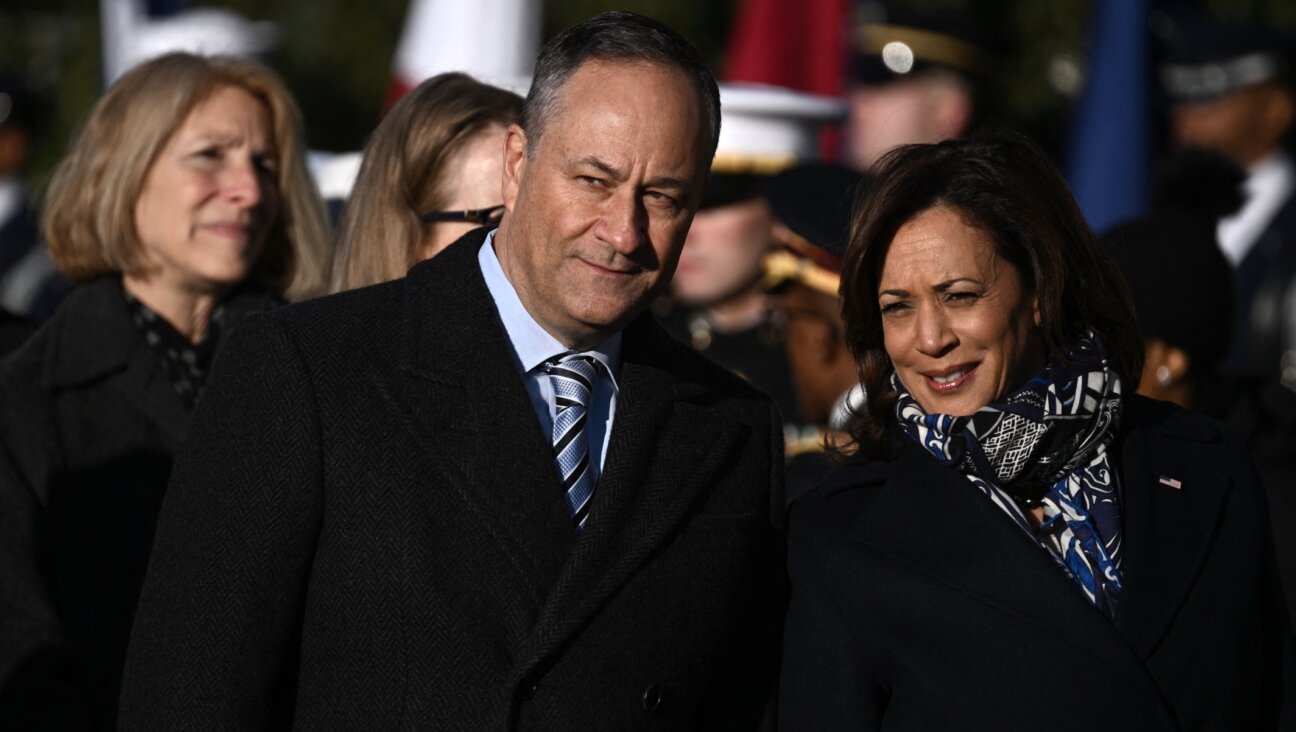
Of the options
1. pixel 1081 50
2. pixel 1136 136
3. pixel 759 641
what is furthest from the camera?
pixel 1081 50

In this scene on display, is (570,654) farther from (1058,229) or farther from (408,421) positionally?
(1058,229)

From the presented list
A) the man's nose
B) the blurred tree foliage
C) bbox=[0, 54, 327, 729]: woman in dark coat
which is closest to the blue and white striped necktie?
the man's nose

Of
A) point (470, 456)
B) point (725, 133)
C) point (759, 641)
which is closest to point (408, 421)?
point (470, 456)

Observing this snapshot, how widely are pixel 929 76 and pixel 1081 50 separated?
342 cm

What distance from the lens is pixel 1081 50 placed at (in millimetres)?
10992

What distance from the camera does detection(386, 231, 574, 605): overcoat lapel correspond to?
310 centimetres

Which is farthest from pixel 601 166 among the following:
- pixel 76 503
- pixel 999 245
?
pixel 76 503

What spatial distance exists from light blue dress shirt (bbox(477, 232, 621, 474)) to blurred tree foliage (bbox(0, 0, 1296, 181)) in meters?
6.63

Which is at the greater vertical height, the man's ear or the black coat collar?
the man's ear

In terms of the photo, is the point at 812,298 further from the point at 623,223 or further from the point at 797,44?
the point at 797,44

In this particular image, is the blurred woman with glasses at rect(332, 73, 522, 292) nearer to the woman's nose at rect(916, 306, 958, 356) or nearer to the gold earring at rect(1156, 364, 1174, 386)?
the woman's nose at rect(916, 306, 958, 356)

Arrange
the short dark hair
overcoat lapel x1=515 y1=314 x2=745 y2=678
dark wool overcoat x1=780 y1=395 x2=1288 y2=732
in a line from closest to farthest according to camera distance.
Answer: overcoat lapel x1=515 y1=314 x2=745 y2=678
the short dark hair
dark wool overcoat x1=780 y1=395 x2=1288 y2=732

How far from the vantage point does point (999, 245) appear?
368 cm

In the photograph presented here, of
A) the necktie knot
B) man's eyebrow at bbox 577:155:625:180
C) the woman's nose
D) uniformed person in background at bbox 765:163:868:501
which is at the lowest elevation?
uniformed person in background at bbox 765:163:868:501
